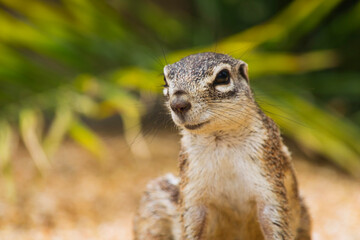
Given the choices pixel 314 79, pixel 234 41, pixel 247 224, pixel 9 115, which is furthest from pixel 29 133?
pixel 314 79

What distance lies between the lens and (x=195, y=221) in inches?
93.9

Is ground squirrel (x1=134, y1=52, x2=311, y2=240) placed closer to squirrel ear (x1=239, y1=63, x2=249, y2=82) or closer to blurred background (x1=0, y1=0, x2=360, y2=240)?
squirrel ear (x1=239, y1=63, x2=249, y2=82)

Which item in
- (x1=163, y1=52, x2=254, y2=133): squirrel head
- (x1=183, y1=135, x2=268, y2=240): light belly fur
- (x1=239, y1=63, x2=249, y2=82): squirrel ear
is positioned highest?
(x1=239, y1=63, x2=249, y2=82): squirrel ear

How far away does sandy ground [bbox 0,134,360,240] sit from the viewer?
12.9 ft

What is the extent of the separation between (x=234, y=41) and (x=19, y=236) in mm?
2408

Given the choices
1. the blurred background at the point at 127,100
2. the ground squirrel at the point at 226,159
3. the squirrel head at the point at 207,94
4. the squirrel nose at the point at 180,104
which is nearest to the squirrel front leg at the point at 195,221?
the ground squirrel at the point at 226,159

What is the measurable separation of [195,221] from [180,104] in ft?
2.12

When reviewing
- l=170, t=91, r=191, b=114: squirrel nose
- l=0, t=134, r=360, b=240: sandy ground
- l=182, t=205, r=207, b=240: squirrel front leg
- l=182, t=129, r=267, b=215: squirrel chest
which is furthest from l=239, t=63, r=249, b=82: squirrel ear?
l=0, t=134, r=360, b=240: sandy ground

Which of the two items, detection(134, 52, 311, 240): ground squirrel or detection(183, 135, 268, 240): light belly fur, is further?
detection(183, 135, 268, 240): light belly fur

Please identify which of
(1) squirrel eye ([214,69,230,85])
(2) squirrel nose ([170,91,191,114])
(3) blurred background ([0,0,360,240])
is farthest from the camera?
(3) blurred background ([0,0,360,240])

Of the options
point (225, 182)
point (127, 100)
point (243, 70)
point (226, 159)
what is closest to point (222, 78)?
point (243, 70)

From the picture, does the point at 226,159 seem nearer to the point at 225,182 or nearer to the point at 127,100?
the point at 225,182

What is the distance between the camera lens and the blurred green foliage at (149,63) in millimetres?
4598

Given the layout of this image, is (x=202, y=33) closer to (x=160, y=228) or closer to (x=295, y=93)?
(x=295, y=93)
